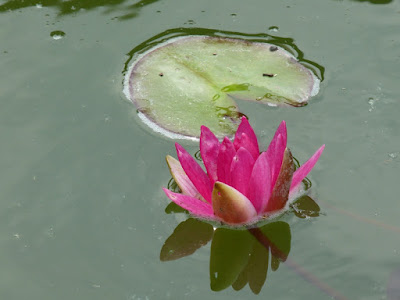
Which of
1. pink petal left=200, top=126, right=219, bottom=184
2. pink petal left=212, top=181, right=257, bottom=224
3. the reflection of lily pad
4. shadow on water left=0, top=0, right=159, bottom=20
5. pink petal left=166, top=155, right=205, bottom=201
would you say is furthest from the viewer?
shadow on water left=0, top=0, right=159, bottom=20

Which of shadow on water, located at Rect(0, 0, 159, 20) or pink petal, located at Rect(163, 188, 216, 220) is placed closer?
pink petal, located at Rect(163, 188, 216, 220)

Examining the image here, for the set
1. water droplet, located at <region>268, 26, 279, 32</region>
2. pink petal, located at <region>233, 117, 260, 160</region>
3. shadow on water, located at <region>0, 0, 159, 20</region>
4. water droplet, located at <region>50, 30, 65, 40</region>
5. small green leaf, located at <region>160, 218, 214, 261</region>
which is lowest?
small green leaf, located at <region>160, 218, 214, 261</region>

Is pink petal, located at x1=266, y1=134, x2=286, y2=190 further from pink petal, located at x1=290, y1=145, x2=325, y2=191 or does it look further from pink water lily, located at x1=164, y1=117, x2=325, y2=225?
pink petal, located at x1=290, y1=145, x2=325, y2=191

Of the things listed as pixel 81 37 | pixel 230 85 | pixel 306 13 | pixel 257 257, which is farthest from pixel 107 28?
pixel 257 257

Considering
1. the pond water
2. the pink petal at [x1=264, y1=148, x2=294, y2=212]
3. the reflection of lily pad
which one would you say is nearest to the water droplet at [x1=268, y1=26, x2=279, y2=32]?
the pond water

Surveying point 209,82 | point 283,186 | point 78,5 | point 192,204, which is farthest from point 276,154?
point 78,5

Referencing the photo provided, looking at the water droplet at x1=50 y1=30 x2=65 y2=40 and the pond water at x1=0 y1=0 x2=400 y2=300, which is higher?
the water droplet at x1=50 y1=30 x2=65 y2=40

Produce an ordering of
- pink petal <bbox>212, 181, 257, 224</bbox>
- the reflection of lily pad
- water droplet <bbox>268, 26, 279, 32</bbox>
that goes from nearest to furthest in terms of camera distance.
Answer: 1. pink petal <bbox>212, 181, 257, 224</bbox>
2. the reflection of lily pad
3. water droplet <bbox>268, 26, 279, 32</bbox>
